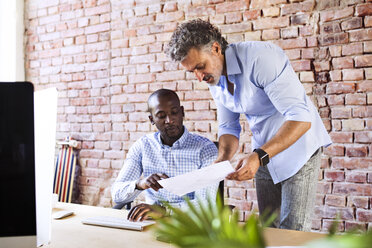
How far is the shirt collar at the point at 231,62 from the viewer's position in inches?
71.7

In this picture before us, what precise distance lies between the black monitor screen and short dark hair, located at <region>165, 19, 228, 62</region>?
1.15m

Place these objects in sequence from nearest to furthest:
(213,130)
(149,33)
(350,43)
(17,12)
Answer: (350,43) → (213,130) → (149,33) → (17,12)

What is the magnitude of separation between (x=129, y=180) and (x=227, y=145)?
0.54 meters

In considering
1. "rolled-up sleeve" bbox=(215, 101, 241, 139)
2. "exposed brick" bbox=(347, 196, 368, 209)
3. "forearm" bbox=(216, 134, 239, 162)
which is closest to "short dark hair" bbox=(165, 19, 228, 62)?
"rolled-up sleeve" bbox=(215, 101, 241, 139)

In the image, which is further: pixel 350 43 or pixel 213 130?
pixel 213 130

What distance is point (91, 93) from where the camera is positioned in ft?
10.8

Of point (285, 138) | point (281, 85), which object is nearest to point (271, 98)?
point (281, 85)

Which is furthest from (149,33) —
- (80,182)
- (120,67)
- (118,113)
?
(80,182)

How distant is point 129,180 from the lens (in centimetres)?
207

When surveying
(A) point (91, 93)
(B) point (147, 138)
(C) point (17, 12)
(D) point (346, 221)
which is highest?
(C) point (17, 12)

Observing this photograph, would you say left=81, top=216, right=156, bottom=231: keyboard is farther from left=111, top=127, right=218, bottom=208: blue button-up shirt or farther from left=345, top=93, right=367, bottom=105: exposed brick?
left=345, top=93, right=367, bottom=105: exposed brick

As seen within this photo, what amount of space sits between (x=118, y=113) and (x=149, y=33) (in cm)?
68

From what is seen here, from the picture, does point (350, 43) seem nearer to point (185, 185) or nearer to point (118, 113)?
point (185, 185)

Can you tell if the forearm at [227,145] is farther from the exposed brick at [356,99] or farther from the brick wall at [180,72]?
the exposed brick at [356,99]
